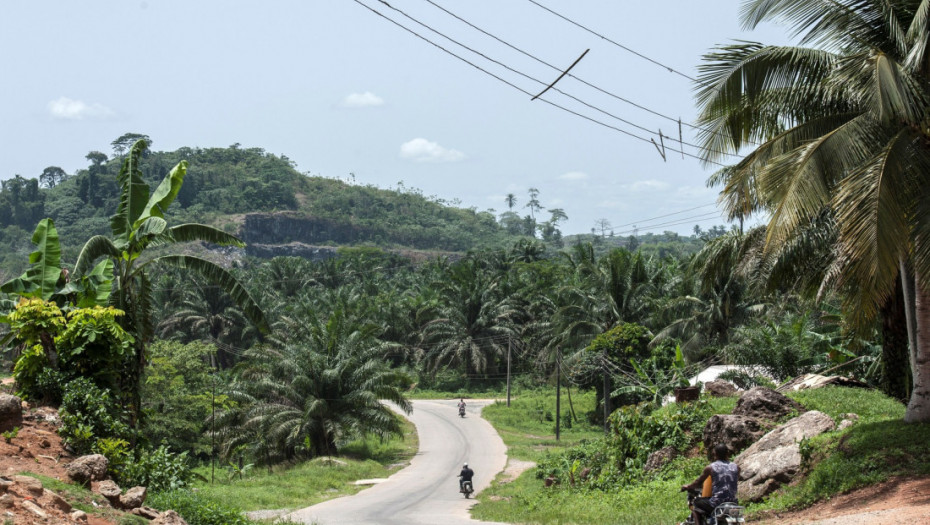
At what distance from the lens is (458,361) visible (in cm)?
5809

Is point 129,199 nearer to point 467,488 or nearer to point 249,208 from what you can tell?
point 467,488

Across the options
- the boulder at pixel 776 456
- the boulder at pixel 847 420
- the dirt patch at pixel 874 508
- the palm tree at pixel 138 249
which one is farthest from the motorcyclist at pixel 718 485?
the palm tree at pixel 138 249

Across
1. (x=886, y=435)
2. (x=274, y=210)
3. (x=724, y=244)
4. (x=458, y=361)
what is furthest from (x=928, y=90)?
(x=274, y=210)

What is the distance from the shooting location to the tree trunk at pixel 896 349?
14.5 meters

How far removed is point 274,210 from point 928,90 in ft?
495

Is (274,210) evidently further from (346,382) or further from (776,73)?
(776,73)

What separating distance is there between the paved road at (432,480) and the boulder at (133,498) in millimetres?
7664

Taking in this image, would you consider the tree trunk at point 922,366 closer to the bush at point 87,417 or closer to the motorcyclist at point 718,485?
the motorcyclist at point 718,485

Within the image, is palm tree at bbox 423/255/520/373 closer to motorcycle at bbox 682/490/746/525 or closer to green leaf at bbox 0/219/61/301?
green leaf at bbox 0/219/61/301

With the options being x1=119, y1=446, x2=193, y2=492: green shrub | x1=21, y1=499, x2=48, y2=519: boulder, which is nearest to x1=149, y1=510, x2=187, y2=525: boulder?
x1=119, y1=446, x2=193, y2=492: green shrub

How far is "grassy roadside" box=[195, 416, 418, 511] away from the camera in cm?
2102

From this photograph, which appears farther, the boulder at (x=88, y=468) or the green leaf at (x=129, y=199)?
the green leaf at (x=129, y=199)

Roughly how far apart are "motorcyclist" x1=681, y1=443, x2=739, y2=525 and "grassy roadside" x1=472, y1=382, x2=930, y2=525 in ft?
8.80

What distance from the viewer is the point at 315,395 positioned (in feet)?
110
